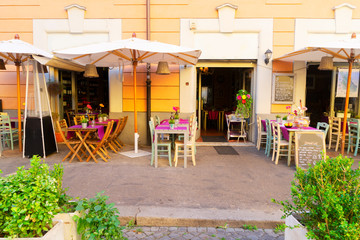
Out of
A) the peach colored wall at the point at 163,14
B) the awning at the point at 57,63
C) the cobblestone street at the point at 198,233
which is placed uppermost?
the peach colored wall at the point at 163,14

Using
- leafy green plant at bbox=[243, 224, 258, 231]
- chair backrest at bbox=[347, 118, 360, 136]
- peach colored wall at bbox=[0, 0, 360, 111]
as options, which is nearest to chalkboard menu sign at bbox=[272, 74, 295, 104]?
peach colored wall at bbox=[0, 0, 360, 111]

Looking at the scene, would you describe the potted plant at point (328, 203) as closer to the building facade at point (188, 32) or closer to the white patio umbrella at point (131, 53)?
the white patio umbrella at point (131, 53)

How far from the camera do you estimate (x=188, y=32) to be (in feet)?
23.7

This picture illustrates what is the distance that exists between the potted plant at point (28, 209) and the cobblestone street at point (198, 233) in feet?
3.66

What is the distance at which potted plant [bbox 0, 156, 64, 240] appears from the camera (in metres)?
1.72

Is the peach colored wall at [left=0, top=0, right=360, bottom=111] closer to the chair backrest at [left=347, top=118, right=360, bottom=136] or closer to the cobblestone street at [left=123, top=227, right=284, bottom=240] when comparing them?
the chair backrest at [left=347, top=118, right=360, bottom=136]

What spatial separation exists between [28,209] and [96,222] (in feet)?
1.65

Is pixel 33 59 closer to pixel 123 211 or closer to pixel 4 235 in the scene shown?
pixel 123 211

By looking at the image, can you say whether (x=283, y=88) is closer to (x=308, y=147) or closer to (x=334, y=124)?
(x=334, y=124)

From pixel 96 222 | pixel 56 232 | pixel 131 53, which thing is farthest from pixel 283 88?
pixel 56 232

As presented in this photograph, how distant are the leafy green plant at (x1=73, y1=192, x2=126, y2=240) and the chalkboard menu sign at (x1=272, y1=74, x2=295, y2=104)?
6389 millimetres

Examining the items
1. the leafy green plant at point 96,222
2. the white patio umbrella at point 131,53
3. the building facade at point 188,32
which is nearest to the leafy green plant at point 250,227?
the leafy green plant at point 96,222

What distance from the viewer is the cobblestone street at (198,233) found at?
9.08 ft

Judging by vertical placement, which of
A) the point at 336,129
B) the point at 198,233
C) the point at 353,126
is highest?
the point at 353,126
